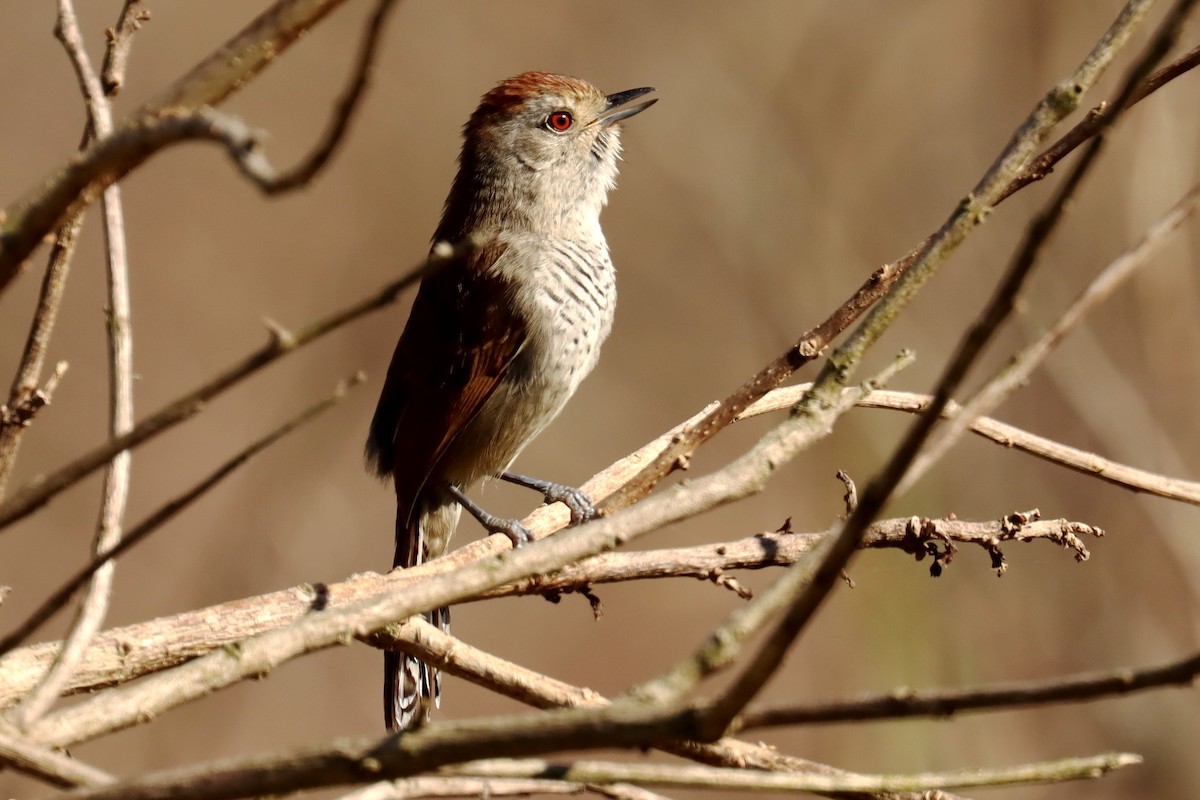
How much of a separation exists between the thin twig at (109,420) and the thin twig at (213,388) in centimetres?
18

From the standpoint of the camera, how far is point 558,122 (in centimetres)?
507

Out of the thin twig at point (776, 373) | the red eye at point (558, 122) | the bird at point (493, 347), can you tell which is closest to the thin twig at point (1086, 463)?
the thin twig at point (776, 373)

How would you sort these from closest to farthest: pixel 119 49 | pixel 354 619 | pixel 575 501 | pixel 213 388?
pixel 213 388
pixel 354 619
pixel 119 49
pixel 575 501

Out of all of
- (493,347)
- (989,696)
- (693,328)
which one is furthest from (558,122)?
(989,696)

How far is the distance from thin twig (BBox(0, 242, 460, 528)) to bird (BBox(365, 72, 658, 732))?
288 centimetres

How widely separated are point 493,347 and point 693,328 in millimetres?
4091

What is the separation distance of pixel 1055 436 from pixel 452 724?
6.74 metres

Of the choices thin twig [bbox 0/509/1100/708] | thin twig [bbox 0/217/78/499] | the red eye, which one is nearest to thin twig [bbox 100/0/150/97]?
thin twig [bbox 0/217/78/499]

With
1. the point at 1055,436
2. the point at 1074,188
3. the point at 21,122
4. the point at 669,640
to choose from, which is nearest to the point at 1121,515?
the point at 1055,436

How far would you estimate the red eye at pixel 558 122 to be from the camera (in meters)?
5.07

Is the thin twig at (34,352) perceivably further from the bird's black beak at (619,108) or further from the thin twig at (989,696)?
the bird's black beak at (619,108)

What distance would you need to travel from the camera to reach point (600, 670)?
766 centimetres

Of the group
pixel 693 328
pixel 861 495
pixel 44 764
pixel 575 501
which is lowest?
pixel 44 764

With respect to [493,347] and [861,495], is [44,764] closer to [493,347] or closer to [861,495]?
[861,495]
